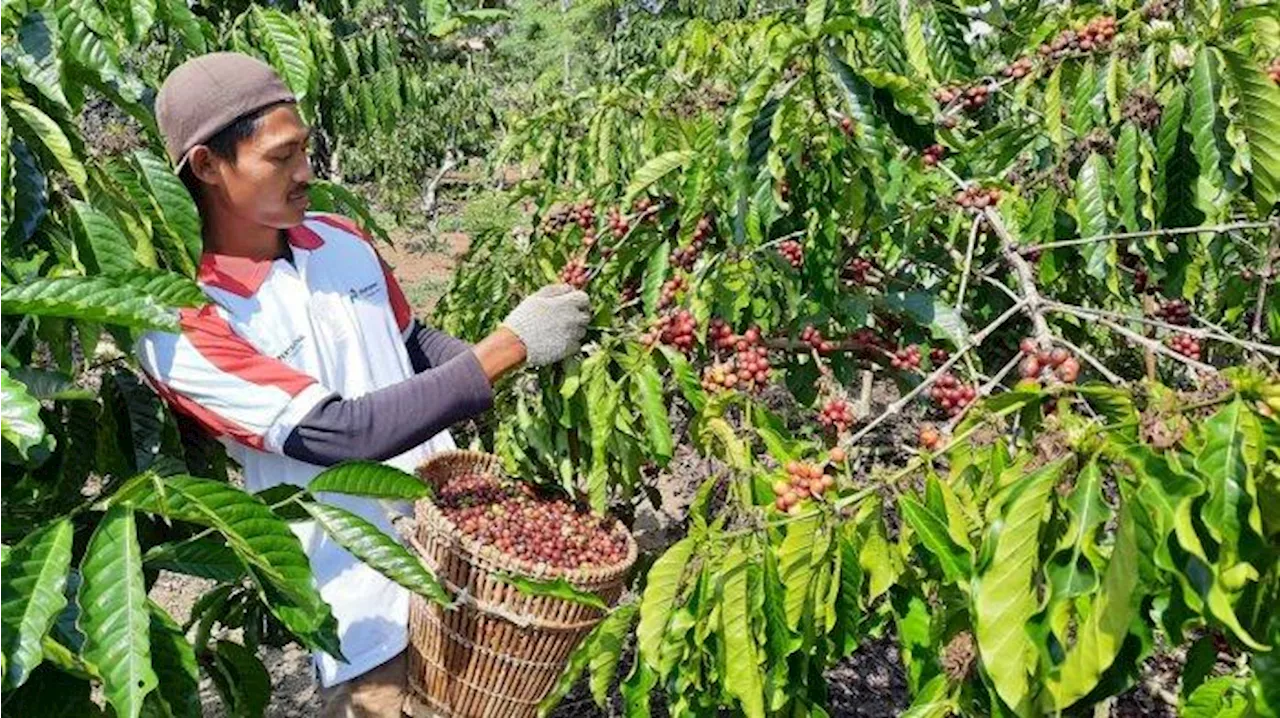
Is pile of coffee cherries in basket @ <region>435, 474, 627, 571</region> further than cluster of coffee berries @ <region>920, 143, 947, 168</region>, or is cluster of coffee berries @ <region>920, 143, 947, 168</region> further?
cluster of coffee berries @ <region>920, 143, 947, 168</region>

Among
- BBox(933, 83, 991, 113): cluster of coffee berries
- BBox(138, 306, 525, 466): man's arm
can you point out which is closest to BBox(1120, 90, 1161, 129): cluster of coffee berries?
BBox(933, 83, 991, 113): cluster of coffee berries

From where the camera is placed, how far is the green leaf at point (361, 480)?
128 centimetres

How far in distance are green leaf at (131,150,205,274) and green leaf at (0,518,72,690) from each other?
708 millimetres

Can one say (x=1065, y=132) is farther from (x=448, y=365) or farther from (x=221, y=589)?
(x=221, y=589)

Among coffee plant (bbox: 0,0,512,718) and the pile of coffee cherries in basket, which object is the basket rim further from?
coffee plant (bbox: 0,0,512,718)

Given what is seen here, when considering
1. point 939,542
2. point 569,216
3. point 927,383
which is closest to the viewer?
point 939,542

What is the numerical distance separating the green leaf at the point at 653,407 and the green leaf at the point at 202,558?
80 centimetres

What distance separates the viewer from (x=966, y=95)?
226 centimetres

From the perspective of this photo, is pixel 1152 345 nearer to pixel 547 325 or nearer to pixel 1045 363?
pixel 1045 363

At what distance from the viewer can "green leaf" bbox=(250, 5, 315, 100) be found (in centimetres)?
245

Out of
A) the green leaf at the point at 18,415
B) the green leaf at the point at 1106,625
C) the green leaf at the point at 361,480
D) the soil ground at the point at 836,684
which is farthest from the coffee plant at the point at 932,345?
the soil ground at the point at 836,684

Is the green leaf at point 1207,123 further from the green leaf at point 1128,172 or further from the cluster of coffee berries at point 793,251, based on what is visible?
the cluster of coffee berries at point 793,251

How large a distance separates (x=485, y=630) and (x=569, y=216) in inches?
42.6

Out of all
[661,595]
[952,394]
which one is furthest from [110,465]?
[952,394]
